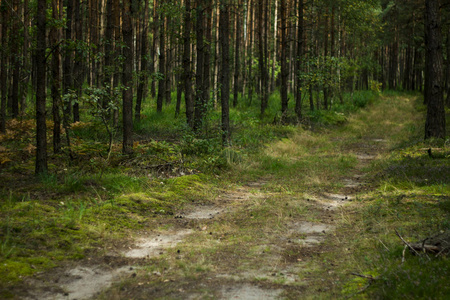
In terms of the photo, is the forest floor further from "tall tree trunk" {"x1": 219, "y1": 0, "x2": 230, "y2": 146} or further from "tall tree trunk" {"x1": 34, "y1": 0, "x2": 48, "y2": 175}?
"tall tree trunk" {"x1": 219, "y1": 0, "x2": 230, "y2": 146}

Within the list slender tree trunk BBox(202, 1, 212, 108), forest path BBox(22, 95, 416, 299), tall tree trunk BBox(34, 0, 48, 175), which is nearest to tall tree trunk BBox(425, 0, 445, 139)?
forest path BBox(22, 95, 416, 299)

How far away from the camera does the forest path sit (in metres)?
3.77

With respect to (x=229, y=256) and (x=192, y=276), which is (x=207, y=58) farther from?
(x=192, y=276)

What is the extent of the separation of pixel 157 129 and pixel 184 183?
26.2 feet

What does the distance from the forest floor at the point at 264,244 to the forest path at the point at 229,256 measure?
0.01m

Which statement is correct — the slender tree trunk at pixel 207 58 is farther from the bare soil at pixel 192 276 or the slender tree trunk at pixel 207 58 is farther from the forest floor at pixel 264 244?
the bare soil at pixel 192 276

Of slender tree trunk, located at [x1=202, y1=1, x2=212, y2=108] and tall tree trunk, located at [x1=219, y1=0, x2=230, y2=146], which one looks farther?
slender tree trunk, located at [x1=202, y1=1, x2=212, y2=108]

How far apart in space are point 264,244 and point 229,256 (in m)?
0.68

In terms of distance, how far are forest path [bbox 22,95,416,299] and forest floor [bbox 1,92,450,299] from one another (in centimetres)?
1

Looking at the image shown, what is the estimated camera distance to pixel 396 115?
24188 millimetres

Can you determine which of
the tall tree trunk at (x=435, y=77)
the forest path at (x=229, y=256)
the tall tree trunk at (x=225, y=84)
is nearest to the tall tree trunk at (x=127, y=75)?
the forest path at (x=229, y=256)

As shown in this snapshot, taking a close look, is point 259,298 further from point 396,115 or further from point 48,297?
point 396,115

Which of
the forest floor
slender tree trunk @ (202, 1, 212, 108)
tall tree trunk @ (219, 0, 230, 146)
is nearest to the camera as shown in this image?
the forest floor

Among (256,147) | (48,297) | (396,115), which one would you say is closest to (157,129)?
(256,147)
